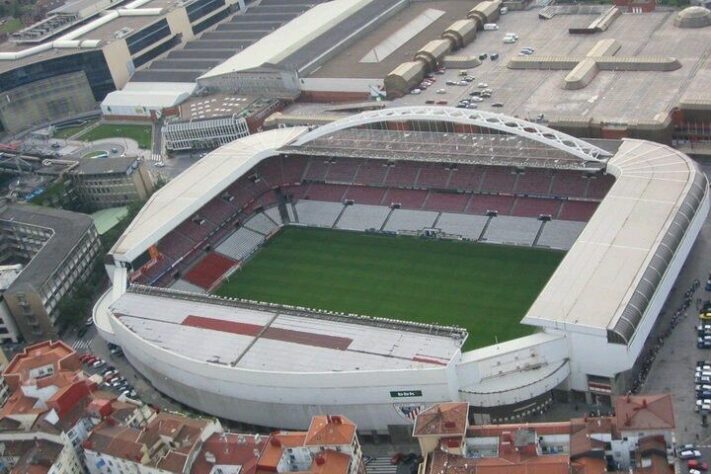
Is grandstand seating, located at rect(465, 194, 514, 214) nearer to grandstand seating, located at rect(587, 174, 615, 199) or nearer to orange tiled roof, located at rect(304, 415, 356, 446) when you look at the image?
→ grandstand seating, located at rect(587, 174, 615, 199)

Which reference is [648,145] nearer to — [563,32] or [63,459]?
[563,32]

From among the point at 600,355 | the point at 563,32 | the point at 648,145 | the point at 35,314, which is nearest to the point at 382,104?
the point at 563,32

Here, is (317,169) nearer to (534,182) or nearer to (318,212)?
(318,212)

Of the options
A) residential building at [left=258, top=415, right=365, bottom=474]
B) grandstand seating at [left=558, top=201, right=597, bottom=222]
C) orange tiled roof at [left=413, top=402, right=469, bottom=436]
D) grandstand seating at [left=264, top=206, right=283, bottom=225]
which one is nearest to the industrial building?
grandstand seating at [left=264, top=206, right=283, bottom=225]

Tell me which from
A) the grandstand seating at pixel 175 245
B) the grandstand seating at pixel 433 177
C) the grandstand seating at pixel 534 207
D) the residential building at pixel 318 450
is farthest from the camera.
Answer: the grandstand seating at pixel 433 177

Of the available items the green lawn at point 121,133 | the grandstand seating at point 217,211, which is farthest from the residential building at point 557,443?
the green lawn at point 121,133

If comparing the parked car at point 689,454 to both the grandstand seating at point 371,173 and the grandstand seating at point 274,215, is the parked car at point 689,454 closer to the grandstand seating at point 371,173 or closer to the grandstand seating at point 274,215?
the grandstand seating at point 371,173

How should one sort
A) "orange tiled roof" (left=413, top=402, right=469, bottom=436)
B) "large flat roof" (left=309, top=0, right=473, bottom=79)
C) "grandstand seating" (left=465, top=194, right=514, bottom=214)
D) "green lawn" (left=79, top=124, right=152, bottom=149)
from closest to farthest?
"orange tiled roof" (left=413, top=402, right=469, bottom=436) < "grandstand seating" (left=465, top=194, right=514, bottom=214) < "large flat roof" (left=309, top=0, right=473, bottom=79) < "green lawn" (left=79, top=124, right=152, bottom=149)
